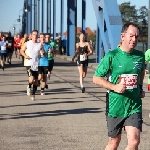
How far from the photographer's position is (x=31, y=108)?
1340 centimetres

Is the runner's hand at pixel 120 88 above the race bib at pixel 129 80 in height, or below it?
below

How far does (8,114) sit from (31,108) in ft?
3.42

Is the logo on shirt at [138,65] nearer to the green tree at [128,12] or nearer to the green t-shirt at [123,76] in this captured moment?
the green t-shirt at [123,76]

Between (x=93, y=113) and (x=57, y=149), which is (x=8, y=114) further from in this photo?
(x=57, y=149)

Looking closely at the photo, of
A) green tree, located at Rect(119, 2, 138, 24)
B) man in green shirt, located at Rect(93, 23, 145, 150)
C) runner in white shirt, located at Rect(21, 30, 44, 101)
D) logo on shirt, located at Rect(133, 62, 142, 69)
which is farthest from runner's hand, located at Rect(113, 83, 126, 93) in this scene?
green tree, located at Rect(119, 2, 138, 24)

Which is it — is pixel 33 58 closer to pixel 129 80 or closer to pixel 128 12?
pixel 129 80

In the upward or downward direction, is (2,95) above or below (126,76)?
below

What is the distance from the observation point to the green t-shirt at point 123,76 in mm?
6473

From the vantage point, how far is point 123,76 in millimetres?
6477

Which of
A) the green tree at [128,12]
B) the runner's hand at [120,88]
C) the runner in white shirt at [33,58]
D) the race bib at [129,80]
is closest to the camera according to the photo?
the runner's hand at [120,88]

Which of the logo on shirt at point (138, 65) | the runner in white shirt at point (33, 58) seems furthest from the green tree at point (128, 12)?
the logo on shirt at point (138, 65)

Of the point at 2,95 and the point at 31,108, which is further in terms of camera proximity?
the point at 2,95

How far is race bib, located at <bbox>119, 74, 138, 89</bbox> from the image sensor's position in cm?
643

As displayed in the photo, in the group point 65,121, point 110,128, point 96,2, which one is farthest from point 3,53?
point 110,128
